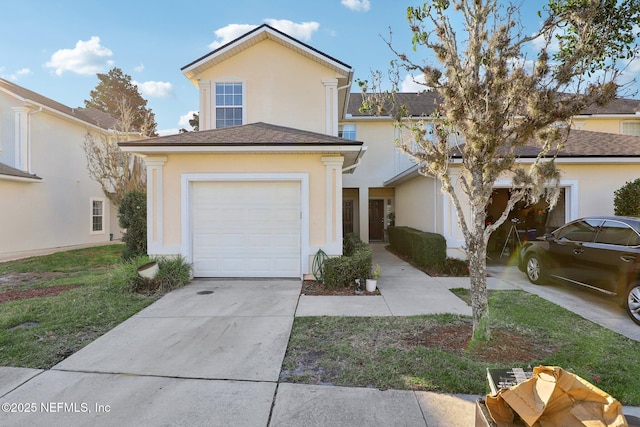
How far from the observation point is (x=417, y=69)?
4.39 m

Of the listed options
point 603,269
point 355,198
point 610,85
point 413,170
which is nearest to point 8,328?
point 610,85

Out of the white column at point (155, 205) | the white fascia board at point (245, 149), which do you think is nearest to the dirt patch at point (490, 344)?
the white fascia board at point (245, 149)

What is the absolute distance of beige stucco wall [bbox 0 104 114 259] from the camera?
12664mm

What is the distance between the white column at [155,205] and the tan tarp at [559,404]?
25.7ft

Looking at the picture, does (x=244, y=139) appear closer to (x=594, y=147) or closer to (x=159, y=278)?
(x=159, y=278)

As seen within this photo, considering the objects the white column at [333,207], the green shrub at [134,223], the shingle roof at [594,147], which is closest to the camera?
the white column at [333,207]

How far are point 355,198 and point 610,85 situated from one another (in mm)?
14734

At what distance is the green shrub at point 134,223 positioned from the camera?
10.3 metres

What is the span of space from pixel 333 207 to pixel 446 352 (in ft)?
15.0

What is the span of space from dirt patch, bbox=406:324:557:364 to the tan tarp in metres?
2.10

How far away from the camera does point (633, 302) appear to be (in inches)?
204

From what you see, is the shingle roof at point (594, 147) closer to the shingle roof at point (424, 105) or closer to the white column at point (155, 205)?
the shingle roof at point (424, 105)

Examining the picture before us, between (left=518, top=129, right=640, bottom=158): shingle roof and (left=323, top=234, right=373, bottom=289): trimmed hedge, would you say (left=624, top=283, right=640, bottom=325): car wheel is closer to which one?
(left=323, top=234, right=373, bottom=289): trimmed hedge

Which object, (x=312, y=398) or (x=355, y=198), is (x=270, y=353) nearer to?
(x=312, y=398)
